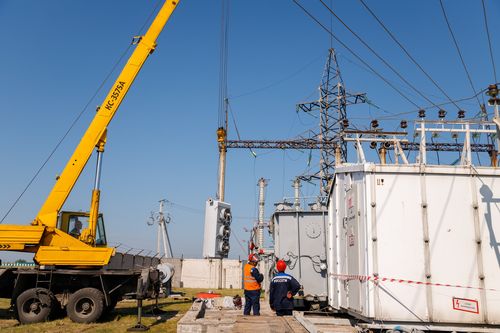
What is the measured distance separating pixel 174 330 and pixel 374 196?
6040mm

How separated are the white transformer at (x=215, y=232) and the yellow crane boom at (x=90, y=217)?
10.2 ft

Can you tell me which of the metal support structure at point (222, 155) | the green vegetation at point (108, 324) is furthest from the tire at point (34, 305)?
the metal support structure at point (222, 155)

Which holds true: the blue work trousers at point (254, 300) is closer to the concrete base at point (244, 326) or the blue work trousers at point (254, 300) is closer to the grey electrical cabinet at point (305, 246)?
the concrete base at point (244, 326)

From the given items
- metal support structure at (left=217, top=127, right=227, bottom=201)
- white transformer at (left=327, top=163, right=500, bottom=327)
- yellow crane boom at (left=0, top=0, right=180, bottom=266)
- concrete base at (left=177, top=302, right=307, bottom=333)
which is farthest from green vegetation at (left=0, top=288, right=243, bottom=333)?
metal support structure at (left=217, top=127, right=227, bottom=201)

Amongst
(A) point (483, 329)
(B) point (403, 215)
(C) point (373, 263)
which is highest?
(B) point (403, 215)

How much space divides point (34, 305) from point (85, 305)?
4.37 ft

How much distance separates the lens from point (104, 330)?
10633 mm

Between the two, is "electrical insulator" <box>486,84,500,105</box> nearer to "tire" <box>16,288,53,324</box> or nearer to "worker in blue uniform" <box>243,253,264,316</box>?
"worker in blue uniform" <box>243,253,264,316</box>

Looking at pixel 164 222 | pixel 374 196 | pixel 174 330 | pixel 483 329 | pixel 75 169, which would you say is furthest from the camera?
pixel 164 222

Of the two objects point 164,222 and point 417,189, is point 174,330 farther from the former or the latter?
point 164,222

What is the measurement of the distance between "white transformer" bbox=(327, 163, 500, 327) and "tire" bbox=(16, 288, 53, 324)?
865cm

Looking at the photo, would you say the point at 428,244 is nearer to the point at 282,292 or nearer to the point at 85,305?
the point at 282,292

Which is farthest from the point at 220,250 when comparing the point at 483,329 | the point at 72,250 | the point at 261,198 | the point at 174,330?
the point at 261,198

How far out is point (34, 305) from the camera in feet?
39.5
